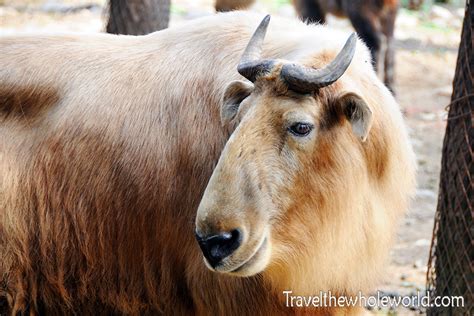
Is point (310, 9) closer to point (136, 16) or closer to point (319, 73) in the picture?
point (136, 16)

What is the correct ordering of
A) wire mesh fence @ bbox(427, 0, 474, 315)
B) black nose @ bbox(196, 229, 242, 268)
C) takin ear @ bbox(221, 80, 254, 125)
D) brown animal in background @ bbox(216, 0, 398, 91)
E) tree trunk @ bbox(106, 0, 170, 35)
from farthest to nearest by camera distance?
brown animal in background @ bbox(216, 0, 398, 91) < tree trunk @ bbox(106, 0, 170, 35) < wire mesh fence @ bbox(427, 0, 474, 315) < takin ear @ bbox(221, 80, 254, 125) < black nose @ bbox(196, 229, 242, 268)

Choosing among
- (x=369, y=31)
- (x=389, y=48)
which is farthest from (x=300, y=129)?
(x=369, y=31)

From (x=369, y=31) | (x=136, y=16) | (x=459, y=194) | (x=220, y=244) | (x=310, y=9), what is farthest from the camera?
(x=310, y=9)

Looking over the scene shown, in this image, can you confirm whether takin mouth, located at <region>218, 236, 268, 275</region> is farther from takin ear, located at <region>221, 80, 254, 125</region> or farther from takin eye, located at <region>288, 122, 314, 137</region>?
takin ear, located at <region>221, 80, 254, 125</region>

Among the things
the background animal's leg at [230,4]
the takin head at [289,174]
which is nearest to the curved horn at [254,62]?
the takin head at [289,174]

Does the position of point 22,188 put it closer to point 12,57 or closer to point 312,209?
point 12,57

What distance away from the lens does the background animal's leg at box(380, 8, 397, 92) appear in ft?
33.5

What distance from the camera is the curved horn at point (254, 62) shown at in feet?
9.85

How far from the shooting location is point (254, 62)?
302 centimetres

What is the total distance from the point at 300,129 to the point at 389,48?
25.4ft

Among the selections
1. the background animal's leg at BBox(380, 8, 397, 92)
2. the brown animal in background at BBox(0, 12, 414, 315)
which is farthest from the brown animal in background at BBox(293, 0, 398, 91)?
the brown animal in background at BBox(0, 12, 414, 315)

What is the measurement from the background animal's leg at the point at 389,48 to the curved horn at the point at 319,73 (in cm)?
728

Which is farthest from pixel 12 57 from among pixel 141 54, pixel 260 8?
pixel 260 8

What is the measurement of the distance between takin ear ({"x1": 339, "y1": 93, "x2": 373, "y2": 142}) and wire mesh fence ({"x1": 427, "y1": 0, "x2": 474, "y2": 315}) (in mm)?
1048
